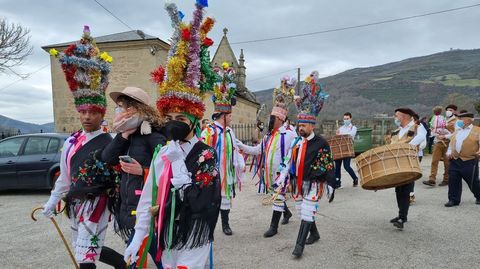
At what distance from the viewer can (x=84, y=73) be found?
126 inches

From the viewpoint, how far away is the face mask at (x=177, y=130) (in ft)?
7.49

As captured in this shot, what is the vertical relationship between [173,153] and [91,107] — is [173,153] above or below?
below

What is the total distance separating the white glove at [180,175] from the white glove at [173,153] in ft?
0.10

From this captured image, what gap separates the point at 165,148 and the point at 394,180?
3.73m

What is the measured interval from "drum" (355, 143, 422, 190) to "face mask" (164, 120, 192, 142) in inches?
128

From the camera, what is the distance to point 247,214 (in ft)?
20.7

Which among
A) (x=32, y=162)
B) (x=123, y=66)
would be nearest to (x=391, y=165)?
(x=32, y=162)

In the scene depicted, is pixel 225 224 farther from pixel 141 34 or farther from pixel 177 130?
pixel 141 34

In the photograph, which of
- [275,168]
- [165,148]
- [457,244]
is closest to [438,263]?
[457,244]

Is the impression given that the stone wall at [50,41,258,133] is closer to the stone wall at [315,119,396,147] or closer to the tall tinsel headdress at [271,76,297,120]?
the stone wall at [315,119,396,147]

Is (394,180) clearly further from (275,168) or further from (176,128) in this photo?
(176,128)

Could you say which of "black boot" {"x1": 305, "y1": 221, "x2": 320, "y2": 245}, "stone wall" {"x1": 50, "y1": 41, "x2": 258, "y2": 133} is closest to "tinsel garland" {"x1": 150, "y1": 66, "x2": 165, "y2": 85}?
"black boot" {"x1": 305, "y1": 221, "x2": 320, "y2": 245}

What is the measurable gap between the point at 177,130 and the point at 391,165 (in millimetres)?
3389

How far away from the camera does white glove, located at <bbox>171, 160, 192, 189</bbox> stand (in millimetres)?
2234
